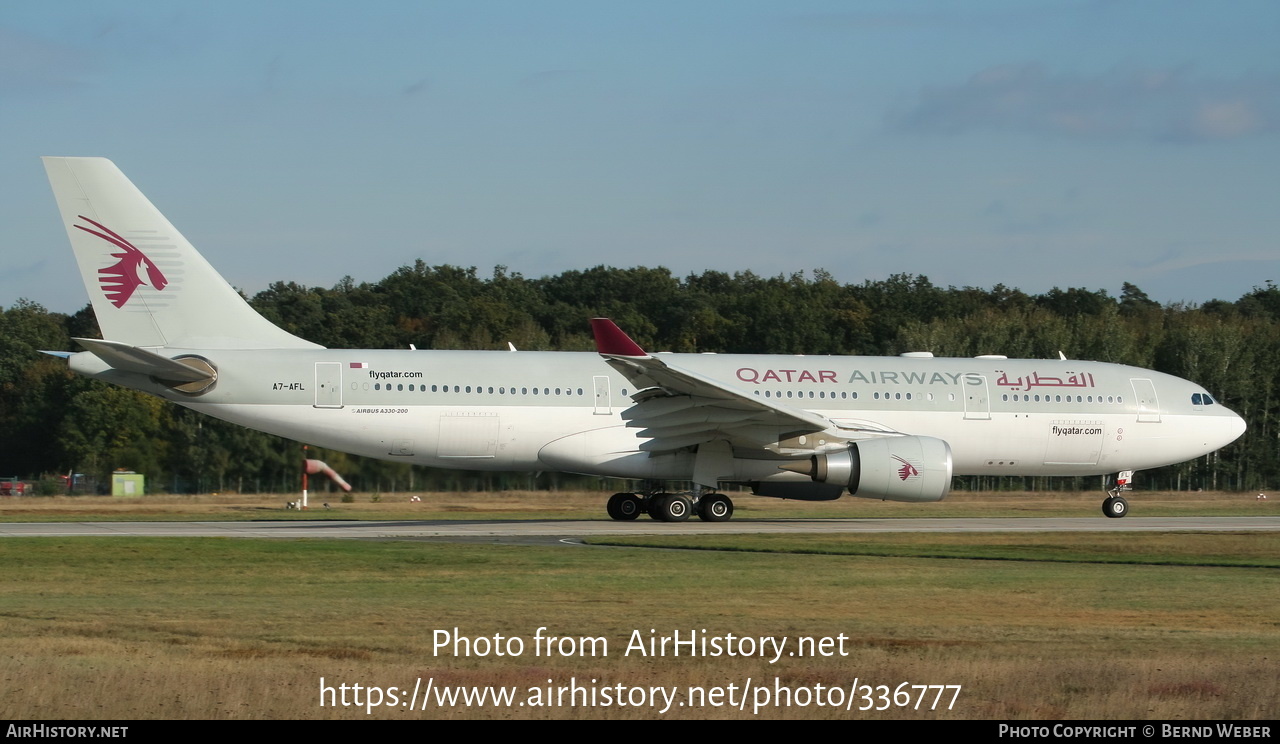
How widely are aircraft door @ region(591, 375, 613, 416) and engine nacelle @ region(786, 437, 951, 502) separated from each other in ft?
13.4

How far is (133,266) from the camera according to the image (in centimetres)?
2319

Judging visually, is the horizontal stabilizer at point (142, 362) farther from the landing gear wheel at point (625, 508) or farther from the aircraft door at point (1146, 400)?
the aircraft door at point (1146, 400)

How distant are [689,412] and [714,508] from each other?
7.23 ft

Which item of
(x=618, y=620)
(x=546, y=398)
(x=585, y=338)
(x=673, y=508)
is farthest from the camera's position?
(x=585, y=338)

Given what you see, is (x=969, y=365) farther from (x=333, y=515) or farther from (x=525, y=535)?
→ (x=333, y=515)

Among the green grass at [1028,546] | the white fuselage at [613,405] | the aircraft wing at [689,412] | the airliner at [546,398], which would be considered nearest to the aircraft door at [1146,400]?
the white fuselage at [613,405]

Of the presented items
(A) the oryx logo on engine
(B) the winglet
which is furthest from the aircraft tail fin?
(A) the oryx logo on engine

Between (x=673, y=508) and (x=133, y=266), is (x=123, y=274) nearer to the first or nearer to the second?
(x=133, y=266)

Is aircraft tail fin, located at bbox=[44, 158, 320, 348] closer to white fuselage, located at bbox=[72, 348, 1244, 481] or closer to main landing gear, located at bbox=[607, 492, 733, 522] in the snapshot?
white fuselage, located at bbox=[72, 348, 1244, 481]

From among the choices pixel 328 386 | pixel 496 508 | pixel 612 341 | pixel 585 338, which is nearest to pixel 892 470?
pixel 612 341

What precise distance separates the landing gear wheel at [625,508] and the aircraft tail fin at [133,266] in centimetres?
744

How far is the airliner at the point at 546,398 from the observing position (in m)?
22.6

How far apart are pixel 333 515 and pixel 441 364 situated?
484cm
